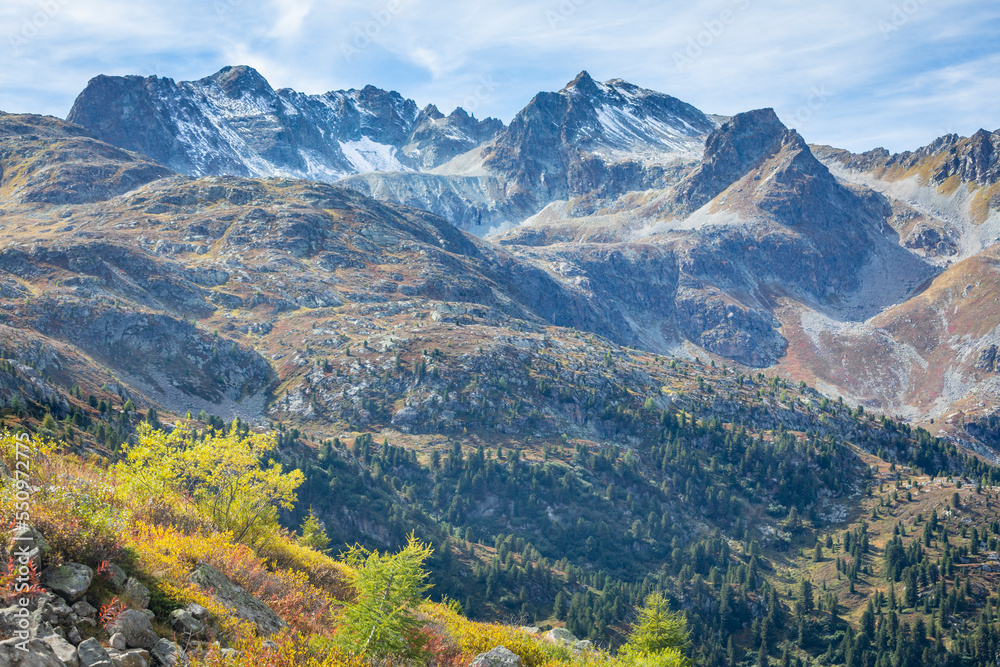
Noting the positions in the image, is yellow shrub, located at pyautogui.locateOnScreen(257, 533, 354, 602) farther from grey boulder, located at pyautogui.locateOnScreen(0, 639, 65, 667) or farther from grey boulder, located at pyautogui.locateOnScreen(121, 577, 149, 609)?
grey boulder, located at pyautogui.locateOnScreen(0, 639, 65, 667)

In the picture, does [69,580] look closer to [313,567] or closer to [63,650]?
[63,650]

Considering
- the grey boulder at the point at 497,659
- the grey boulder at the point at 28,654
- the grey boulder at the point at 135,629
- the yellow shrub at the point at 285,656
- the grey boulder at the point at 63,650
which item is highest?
the grey boulder at the point at 28,654

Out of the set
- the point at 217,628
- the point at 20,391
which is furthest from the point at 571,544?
the point at 217,628

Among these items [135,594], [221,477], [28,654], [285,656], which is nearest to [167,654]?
[135,594]

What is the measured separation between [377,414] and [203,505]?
164 metres

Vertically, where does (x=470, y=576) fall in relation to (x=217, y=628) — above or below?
below

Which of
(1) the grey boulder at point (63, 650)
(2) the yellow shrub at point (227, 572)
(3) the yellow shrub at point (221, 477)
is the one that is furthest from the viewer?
(3) the yellow shrub at point (221, 477)

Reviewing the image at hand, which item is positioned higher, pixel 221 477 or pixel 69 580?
pixel 69 580

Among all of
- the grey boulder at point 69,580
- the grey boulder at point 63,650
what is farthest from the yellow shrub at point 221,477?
the grey boulder at point 63,650

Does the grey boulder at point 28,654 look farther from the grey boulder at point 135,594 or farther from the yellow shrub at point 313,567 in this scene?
the yellow shrub at point 313,567

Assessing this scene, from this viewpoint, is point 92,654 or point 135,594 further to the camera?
point 135,594

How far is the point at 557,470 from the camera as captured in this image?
609 ft

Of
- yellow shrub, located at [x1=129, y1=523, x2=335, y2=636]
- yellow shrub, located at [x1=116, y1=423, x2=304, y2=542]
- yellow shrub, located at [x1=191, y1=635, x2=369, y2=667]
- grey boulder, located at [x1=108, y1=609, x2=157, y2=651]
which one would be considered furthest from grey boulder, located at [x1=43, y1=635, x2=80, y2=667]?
yellow shrub, located at [x1=116, y1=423, x2=304, y2=542]

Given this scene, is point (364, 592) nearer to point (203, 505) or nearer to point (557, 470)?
point (203, 505)
